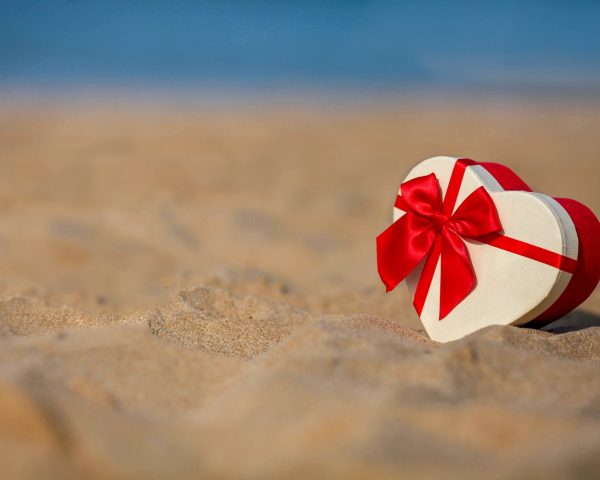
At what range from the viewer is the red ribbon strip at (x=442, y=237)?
225 cm

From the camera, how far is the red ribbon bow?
2273 millimetres

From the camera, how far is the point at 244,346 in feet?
7.06

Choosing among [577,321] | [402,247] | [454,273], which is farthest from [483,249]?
[577,321]

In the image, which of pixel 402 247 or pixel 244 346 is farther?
pixel 402 247

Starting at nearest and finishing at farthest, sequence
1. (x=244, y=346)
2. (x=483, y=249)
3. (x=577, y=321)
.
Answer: (x=244, y=346), (x=483, y=249), (x=577, y=321)

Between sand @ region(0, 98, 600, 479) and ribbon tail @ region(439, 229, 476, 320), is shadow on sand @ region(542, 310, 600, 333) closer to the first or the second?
sand @ region(0, 98, 600, 479)

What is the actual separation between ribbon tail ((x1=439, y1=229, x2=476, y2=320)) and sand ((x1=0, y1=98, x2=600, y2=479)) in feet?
0.59

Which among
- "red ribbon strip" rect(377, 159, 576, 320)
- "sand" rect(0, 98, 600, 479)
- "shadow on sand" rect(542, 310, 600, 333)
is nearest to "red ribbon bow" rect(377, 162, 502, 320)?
"red ribbon strip" rect(377, 159, 576, 320)

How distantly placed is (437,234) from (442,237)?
0.03 metres

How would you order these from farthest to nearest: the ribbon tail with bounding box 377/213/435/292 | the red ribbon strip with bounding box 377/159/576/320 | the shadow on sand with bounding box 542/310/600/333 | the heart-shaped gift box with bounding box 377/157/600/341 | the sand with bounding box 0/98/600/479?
the shadow on sand with bounding box 542/310/600/333 < the ribbon tail with bounding box 377/213/435/292 < the red ribbon strip with bounding box 377/159/576/320 < the heart-shaped gift box with bounding box 377/157/600/341 < the sand with bounding box 0/98/600/479

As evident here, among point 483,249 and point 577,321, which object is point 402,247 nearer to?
point 483,249

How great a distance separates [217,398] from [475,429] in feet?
2.00

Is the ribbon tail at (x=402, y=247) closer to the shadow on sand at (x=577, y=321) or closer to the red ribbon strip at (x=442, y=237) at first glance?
the red ribbon strip at (x=442, y=237)

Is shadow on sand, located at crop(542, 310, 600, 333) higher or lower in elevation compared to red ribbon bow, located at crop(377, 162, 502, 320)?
lower
